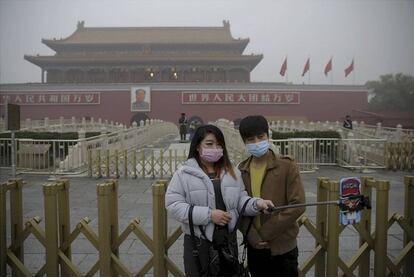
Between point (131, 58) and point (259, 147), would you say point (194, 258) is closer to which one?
point (259, 147)

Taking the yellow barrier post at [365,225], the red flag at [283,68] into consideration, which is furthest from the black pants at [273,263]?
the red flag at [283,68]

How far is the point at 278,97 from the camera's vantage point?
33469 mm

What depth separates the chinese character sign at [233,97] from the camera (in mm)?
33062

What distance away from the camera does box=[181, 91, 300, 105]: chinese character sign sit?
33.1 metres

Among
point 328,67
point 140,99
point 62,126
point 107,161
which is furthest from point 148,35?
point 107,161

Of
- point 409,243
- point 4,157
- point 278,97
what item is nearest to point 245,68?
point 278,97

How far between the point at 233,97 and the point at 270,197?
102 ft

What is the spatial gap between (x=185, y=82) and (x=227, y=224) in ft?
107

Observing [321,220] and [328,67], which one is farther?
[328,67]

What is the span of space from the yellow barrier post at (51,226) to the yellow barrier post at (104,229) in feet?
1.08

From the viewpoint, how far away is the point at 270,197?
7.70 ft

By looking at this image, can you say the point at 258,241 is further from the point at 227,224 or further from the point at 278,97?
the point at 278,97

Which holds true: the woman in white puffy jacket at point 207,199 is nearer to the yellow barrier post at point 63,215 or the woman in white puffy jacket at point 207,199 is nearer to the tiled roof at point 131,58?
the yellow barrier post at point 63,215

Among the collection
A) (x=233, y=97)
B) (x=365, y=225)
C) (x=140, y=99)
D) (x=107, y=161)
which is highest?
(x=233, y=97)
